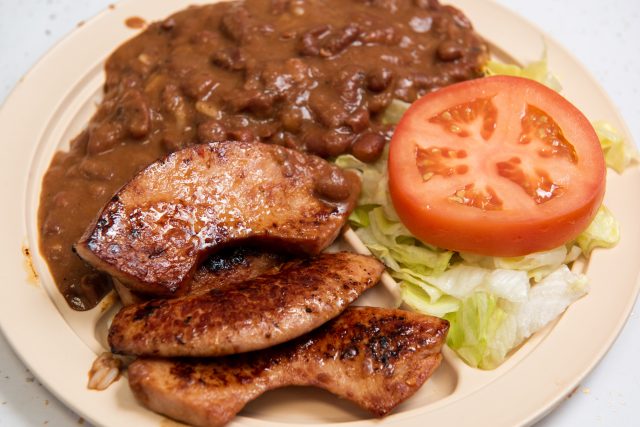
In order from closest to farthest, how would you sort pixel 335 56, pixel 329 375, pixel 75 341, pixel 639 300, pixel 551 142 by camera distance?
pixel 329 375 < pixel 75 341 < pixel 551 142 < pixel 639 300 < pixel 335 56

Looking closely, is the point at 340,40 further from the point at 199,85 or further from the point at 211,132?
the point at 211,132

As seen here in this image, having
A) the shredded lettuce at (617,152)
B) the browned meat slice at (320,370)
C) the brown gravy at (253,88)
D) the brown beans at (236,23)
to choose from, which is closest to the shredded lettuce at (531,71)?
the brown gravy at (253,88)

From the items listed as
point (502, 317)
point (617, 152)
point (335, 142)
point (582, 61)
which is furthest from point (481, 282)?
point (582, 61)

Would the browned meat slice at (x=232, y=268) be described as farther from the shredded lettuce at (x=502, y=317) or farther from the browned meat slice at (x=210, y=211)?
the shredded lettuce at (x=502, y=317)

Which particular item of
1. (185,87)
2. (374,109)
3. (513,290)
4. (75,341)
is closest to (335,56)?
(374,109)

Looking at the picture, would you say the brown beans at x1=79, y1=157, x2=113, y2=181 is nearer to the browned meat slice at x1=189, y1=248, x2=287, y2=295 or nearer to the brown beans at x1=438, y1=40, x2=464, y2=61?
the browned meat slice at x1=189, y1=248, x2=287, y2=295

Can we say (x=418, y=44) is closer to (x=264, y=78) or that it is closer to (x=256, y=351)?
(x=264, y=78)

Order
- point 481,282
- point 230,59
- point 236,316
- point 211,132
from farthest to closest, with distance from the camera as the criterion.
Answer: point 230,59 < point 211,132 < point 481,282 < point 236,316
